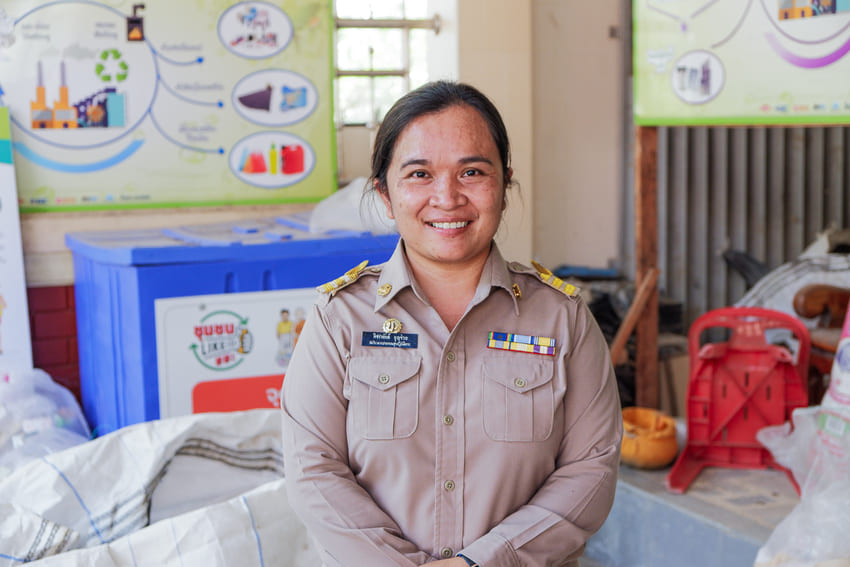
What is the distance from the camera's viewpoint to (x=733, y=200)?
18.6 feet

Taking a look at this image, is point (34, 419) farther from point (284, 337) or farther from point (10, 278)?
→ point (284, 337)

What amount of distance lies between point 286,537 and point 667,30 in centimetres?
230

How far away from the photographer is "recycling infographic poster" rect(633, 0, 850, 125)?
2957mm

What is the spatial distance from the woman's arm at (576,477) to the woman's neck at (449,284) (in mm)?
207

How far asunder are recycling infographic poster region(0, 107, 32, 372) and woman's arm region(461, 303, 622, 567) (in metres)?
2.51

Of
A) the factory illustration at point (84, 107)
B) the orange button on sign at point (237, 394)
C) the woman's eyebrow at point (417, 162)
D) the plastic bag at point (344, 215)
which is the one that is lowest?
the orange button on sign at point (237, 394)

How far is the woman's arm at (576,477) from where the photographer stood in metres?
1.58

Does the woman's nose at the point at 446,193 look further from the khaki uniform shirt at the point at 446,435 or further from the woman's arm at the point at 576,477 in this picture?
the woman's arm at the point at 576,477

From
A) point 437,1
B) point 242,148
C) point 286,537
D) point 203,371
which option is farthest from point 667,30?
point 286,537

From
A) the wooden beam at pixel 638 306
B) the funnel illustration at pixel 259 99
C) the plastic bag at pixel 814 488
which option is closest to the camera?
the plastic bag at pixel 814 488

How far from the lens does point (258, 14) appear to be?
13.1ft

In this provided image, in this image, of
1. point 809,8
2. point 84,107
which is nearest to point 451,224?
point 809,8

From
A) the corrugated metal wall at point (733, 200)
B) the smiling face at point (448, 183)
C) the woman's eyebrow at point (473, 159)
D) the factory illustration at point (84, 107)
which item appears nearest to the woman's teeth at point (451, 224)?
the smiling face at point (448, 183)

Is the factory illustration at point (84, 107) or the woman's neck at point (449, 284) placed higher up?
the factory illustration at point (84, 107)
